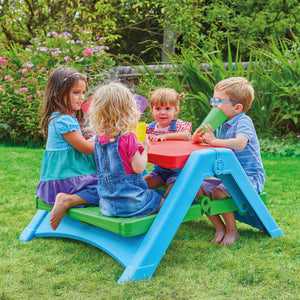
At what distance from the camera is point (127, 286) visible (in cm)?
202

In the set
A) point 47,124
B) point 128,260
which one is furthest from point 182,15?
point 128,260

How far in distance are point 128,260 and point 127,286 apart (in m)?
0.21

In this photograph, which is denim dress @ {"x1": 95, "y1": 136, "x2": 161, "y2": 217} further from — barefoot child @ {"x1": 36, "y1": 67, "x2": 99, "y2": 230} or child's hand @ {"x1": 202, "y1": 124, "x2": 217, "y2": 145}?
child's hand @ {"x1": 202, "y1": 124, "x2": 217, "y2": 145}

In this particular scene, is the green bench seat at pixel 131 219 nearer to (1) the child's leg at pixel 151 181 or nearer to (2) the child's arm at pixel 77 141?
(2) the child's arm at pixel 77 141

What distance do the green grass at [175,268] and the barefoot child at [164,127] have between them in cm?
42

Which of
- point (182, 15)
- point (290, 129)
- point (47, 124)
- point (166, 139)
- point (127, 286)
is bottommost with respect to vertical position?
point (290, 129)

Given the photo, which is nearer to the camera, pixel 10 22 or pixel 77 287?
pixel 77 287

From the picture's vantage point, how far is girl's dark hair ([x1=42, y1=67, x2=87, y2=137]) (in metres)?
2.71

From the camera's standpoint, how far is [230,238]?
8.71ft

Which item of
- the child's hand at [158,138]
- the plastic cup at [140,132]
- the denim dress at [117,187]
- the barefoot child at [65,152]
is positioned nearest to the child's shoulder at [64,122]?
the barefoot child at [65,152]

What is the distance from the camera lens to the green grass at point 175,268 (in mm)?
1967

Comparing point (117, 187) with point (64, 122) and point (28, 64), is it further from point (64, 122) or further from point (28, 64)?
point (28, 64)

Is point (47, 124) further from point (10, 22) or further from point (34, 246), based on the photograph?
point (10, 22)

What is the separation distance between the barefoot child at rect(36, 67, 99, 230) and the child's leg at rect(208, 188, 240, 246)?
0.80 m
